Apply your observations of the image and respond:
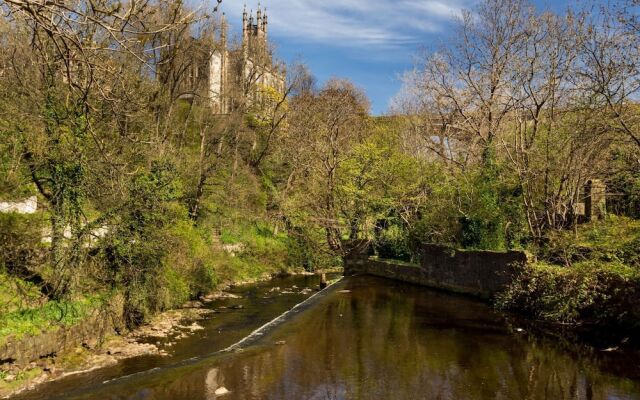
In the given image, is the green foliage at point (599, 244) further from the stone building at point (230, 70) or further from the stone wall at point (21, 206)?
the stone building at point (230, 70)

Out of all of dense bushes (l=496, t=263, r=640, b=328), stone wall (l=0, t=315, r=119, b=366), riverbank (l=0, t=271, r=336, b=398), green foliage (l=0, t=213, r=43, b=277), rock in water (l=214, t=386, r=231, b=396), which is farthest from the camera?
green foliage (l=0, t=213, r=43, b=277)

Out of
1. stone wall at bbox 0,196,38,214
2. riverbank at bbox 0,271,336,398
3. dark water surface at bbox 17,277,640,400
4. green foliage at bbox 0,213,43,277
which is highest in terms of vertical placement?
stone wall at bbox 0,196,38,214

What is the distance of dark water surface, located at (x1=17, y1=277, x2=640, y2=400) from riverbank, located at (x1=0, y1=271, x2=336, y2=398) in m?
0.51

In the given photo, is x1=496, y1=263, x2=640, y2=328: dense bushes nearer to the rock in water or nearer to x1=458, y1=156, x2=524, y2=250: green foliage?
x1=458, y1=156, x2=524, y2=250: green foliage

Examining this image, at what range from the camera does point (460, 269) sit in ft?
71.6

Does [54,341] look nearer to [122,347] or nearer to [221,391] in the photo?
[122,347]

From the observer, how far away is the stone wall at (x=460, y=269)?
18.9m

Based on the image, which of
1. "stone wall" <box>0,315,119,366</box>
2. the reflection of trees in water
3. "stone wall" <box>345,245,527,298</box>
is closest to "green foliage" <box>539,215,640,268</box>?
"stone wall" <box>345,245,527,298</box>

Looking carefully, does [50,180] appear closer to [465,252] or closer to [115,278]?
[115,278]

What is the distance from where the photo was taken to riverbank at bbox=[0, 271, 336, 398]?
37.5ft

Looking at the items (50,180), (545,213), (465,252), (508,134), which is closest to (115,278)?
(50,180)

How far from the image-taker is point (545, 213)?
1886cm

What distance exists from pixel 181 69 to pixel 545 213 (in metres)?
20.3

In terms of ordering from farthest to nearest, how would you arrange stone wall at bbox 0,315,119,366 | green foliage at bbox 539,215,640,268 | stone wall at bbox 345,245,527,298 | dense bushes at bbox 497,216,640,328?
stone wall at bbox 345,245,527,298, green foliage at bbox 539,215,640,268, dense bushes at bbox 497,216,640,328, stone wall at bbox 0,315,119,366
